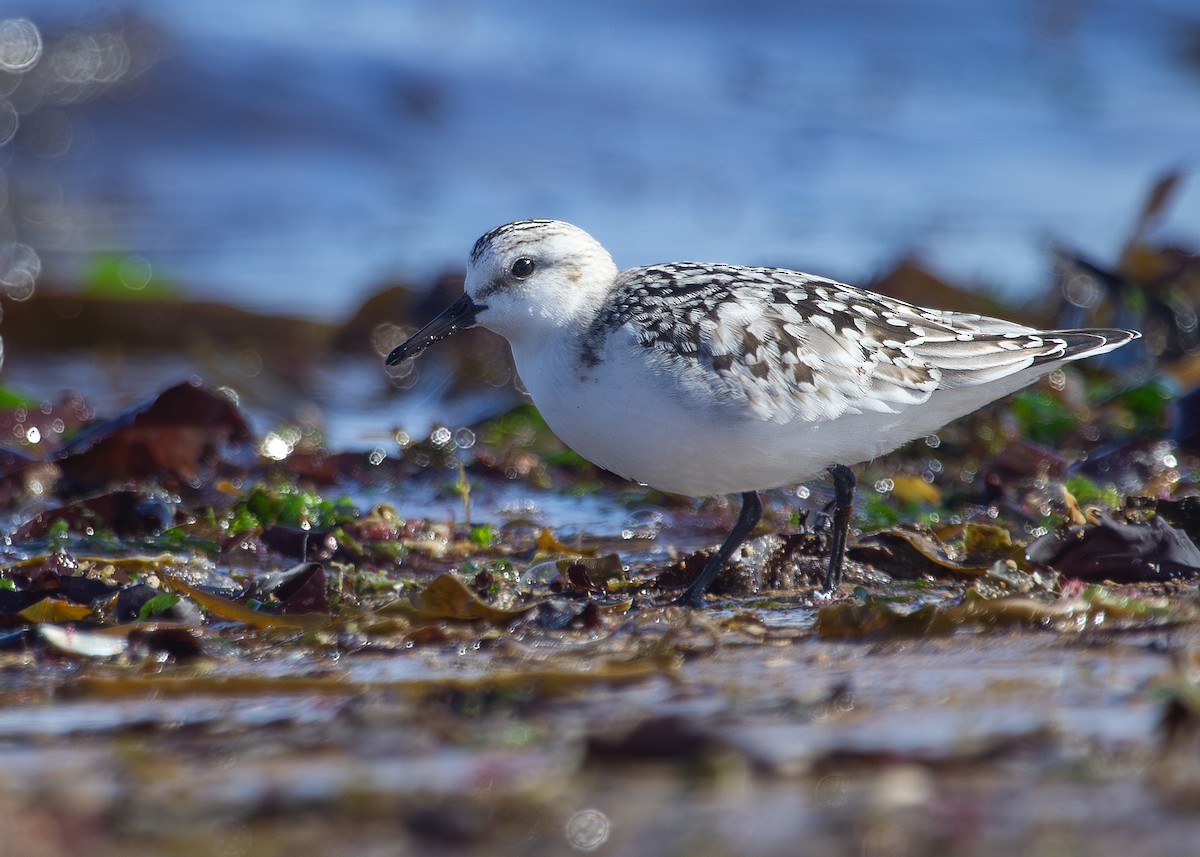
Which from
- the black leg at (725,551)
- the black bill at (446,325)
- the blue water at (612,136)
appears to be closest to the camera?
the black leg at (725,551)

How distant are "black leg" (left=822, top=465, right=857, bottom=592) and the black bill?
1.24 metres

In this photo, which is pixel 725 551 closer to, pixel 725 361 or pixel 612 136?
pixel 725 361

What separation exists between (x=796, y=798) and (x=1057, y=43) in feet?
57.4

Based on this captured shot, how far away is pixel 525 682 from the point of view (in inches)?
128

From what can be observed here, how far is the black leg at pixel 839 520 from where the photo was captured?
450 centimetres

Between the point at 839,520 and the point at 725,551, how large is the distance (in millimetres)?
369

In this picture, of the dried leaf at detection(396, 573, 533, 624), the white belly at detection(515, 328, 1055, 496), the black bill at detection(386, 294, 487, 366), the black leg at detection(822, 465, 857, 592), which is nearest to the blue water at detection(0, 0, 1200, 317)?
the black leg at detection(822, 465, 857, 592)

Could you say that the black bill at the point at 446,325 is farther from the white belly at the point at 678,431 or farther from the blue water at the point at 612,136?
the blue water at the point at 612,136

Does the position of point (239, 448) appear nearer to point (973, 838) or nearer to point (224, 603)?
point (224, 603)

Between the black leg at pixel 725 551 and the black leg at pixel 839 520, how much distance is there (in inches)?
10.0

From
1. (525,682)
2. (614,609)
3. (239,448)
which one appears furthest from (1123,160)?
(525,682)

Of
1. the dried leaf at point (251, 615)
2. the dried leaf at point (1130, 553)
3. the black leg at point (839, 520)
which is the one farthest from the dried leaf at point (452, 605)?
the dried leaf at point (1130, 553)

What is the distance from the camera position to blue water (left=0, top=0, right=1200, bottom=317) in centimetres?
1233

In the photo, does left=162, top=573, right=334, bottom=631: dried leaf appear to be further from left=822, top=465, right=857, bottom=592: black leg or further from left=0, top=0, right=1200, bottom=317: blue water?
left=0, top=0, right=1200, bottom=317: blue water
